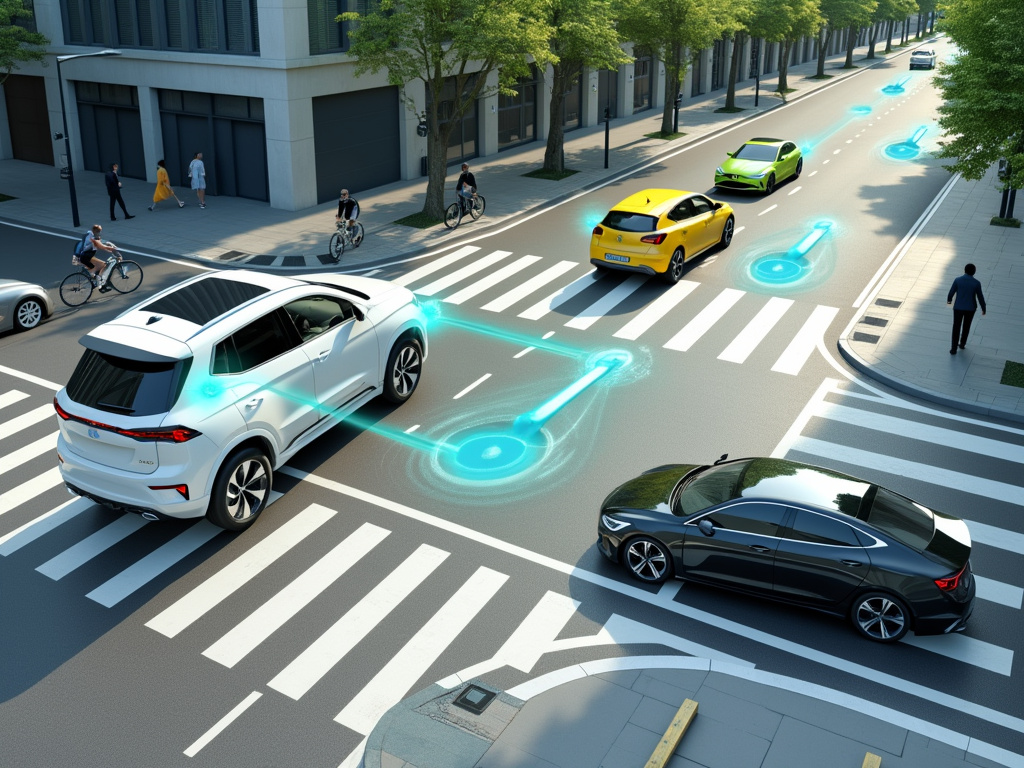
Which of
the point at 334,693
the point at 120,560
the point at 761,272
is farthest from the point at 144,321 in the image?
the point at 761,272

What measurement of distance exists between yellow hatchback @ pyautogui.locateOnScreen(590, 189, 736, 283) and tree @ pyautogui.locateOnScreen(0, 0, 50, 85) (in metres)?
19.2

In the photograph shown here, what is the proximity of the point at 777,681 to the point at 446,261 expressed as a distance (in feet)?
49.1

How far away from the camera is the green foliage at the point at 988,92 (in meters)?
16.3

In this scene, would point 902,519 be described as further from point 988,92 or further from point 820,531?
point 988,92

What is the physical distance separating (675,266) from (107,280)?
11.9 metres

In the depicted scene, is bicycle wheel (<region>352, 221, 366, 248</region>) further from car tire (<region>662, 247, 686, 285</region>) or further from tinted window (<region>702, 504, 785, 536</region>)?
tinted window (<region>702, 504, 785, 536</region>)

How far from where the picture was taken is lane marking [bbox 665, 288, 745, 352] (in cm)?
1666

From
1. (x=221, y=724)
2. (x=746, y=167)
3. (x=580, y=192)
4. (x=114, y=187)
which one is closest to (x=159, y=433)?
(x=221, y=724)

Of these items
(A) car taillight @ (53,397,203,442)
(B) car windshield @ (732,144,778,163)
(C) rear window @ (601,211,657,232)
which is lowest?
(A) car taillight @ (53,397,203,442)

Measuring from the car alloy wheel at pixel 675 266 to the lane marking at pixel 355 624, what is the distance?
1099cm

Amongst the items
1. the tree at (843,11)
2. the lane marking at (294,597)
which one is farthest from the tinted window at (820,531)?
the tree at (843,11)

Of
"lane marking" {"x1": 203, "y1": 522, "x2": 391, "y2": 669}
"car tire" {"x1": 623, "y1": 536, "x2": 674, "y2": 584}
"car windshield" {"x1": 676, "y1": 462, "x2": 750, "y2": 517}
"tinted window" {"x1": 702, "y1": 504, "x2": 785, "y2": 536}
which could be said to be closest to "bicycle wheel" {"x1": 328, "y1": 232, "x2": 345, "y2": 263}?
"lane marking" {"x1": 203, "y1": 522, "x2": 391, "y2": 669}

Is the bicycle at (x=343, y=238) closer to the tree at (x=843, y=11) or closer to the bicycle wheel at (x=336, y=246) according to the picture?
the bicycle wheel at (x=336, y=246)

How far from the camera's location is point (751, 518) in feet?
30.6
